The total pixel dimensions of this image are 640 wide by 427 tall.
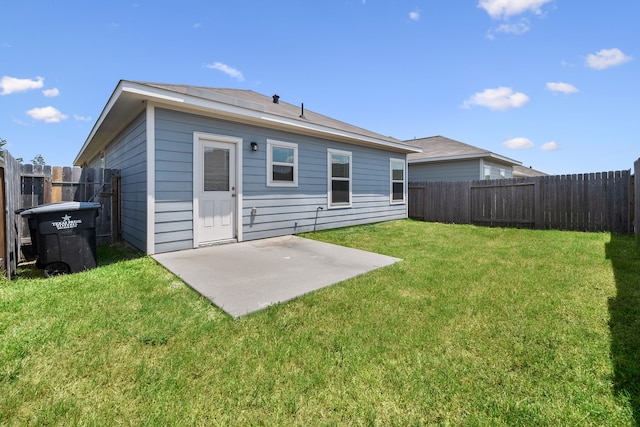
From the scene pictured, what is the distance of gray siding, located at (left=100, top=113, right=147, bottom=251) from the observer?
5.25 m

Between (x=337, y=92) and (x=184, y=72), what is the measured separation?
5.67 m

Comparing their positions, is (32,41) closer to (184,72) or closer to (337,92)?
(184,72)

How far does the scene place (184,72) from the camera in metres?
10.2

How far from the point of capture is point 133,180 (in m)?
5.87

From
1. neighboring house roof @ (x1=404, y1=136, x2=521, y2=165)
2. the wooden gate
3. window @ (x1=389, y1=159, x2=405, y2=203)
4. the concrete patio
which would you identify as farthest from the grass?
neighboring house roof @ (x1=404, y1=136, x2=521, y2=165)

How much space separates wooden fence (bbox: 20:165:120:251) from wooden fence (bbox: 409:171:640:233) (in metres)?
10.1

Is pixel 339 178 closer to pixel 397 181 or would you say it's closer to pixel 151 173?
pixel 397 181

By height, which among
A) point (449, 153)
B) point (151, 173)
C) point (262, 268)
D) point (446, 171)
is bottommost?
point (262, 268)

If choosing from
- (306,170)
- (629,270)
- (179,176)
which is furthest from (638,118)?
(179,176)

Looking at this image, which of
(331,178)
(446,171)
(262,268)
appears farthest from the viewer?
(446,171)

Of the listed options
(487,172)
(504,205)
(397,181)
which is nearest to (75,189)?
(397,181)

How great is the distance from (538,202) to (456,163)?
17.3ft

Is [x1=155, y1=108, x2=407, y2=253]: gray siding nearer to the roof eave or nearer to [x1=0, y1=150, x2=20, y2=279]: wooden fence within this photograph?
[x1=0, y1=150, x2=20, y2=279]: wooden fence

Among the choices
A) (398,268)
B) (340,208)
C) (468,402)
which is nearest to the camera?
(468,402)
